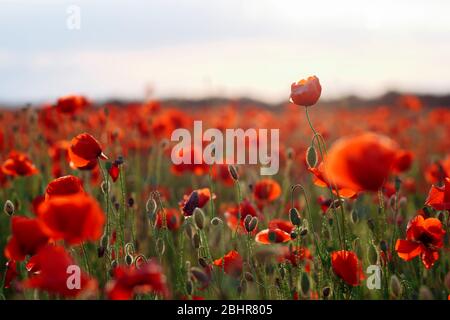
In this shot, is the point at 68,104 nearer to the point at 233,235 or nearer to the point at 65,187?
the point at 233,235

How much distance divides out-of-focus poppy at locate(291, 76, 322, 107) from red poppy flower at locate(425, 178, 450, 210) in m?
0.38

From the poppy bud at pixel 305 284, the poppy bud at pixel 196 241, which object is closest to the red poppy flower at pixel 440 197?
the poppy bud at pixel 305 284

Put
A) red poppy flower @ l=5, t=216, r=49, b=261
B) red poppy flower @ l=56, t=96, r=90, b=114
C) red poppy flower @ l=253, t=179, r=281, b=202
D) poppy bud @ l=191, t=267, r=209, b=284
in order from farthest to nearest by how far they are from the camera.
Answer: red poppy flower @ l=56, t=96, r=90, b=114 < red poppy flower @ l=253, t=179, r=281, b=202 < poppy bud @ l=191, t=267, r=209, b=284 < red poppy flower @ l=5, t=216, r=49, b=261

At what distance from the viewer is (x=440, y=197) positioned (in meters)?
1.68

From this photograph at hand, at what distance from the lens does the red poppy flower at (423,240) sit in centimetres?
168

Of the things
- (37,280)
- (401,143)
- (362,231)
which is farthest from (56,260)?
(401,143)

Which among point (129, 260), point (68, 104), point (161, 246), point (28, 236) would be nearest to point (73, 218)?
point (28, 236)

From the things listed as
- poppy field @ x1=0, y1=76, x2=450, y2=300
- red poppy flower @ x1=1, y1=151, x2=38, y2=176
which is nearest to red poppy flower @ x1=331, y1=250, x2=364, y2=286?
poppy field @ x1=0, y1=76, x2=450, y2=300

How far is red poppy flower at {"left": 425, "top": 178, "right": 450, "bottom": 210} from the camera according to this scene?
1651 mm

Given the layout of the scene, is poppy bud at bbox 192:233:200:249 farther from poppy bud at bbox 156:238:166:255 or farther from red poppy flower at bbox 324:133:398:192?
red poppy flower at bbox 324:133:398:192

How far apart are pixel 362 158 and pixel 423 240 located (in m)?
0.68
